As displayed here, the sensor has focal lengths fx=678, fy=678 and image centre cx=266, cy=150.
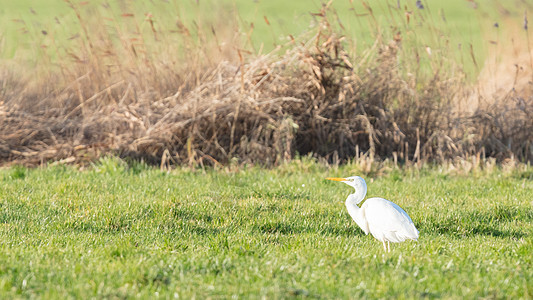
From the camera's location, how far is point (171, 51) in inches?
432

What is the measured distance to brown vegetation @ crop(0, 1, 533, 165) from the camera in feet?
32.7

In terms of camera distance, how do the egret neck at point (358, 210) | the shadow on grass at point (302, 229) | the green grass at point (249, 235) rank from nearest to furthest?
the green grass at point (249, 235), the egret neck at point (358, 210), the shadow on grass at point (302, 229)

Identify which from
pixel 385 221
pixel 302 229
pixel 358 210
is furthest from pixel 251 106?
pixel 385 221

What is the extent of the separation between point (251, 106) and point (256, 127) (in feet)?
1.28

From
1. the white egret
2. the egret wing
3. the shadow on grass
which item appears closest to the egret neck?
the white egret

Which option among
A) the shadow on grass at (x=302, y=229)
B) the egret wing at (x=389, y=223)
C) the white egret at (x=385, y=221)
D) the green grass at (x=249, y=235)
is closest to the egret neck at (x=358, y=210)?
the white egret at (x=385, y=221)

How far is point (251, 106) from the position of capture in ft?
32.8

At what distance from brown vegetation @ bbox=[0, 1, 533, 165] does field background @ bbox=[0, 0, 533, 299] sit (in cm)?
3

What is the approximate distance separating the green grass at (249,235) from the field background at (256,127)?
37 millimetres

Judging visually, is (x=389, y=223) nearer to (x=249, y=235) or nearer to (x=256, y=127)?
(x=249, y=235)

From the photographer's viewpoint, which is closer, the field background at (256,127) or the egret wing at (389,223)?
the egret wing at (389,223)

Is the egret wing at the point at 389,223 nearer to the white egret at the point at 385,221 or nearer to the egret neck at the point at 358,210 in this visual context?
the white egret at the point at 385,221

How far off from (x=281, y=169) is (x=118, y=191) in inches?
102

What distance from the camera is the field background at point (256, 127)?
6504mm
